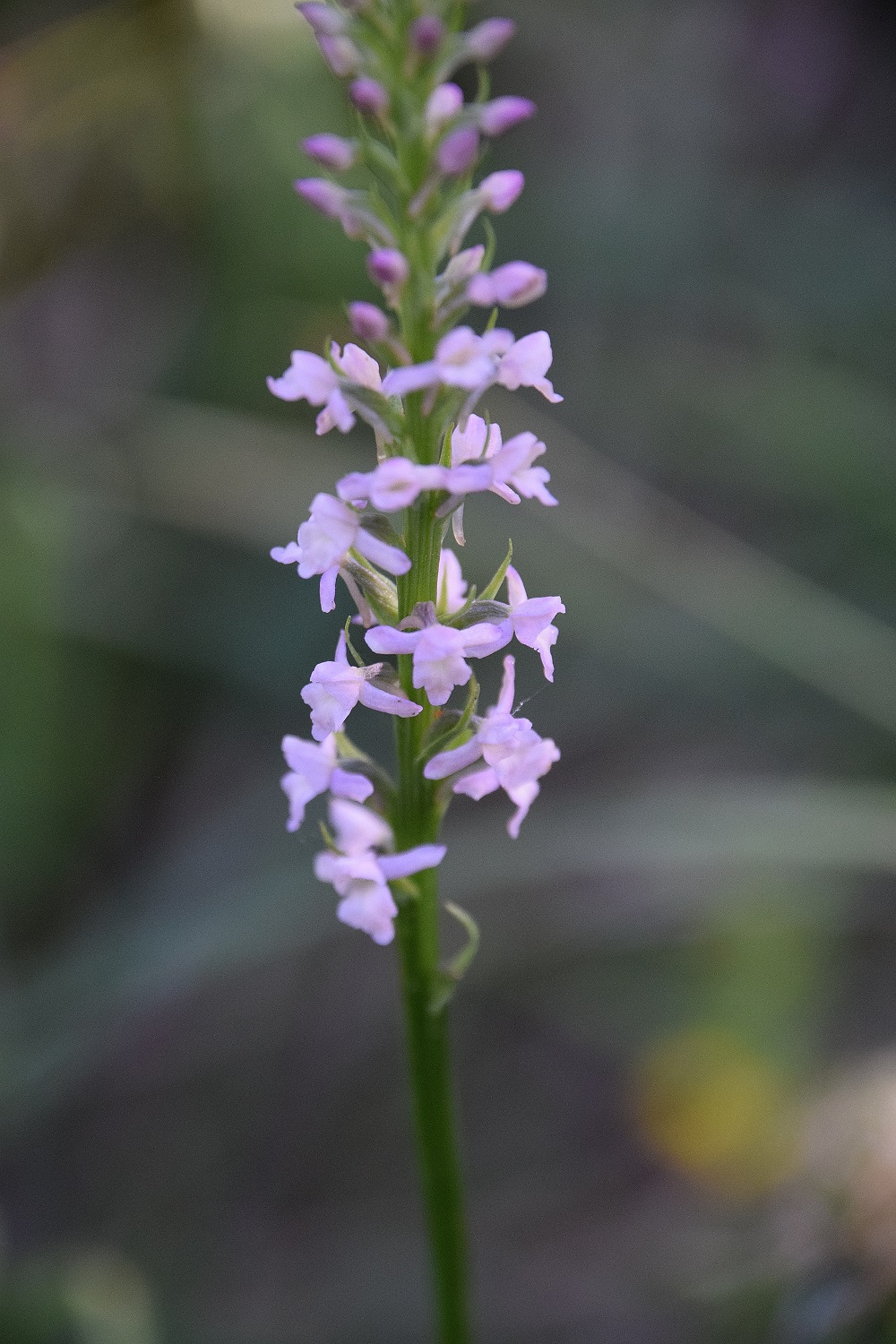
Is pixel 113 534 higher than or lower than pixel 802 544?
lower

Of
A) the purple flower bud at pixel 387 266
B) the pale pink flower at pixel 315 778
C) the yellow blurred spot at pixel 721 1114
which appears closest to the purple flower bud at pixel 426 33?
the purple flower bud at pixel 387 266

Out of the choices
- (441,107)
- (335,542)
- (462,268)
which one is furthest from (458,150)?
(335,542)

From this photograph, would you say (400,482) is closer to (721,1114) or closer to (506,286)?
(506,286)

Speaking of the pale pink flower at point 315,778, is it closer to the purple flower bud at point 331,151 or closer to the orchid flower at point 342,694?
the orchid flower at point 342,694

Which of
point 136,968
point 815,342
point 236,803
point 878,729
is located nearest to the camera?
point 136,968

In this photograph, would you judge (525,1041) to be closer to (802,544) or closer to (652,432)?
(802,544)

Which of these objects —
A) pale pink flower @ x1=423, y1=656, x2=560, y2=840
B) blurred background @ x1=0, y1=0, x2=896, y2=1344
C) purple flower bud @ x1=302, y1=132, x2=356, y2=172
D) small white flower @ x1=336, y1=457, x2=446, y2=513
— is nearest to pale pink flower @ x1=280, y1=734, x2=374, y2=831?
pale pink flower @ x1=423, y1=656, x2=560, y2=840

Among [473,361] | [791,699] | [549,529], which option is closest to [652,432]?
[549,529]
